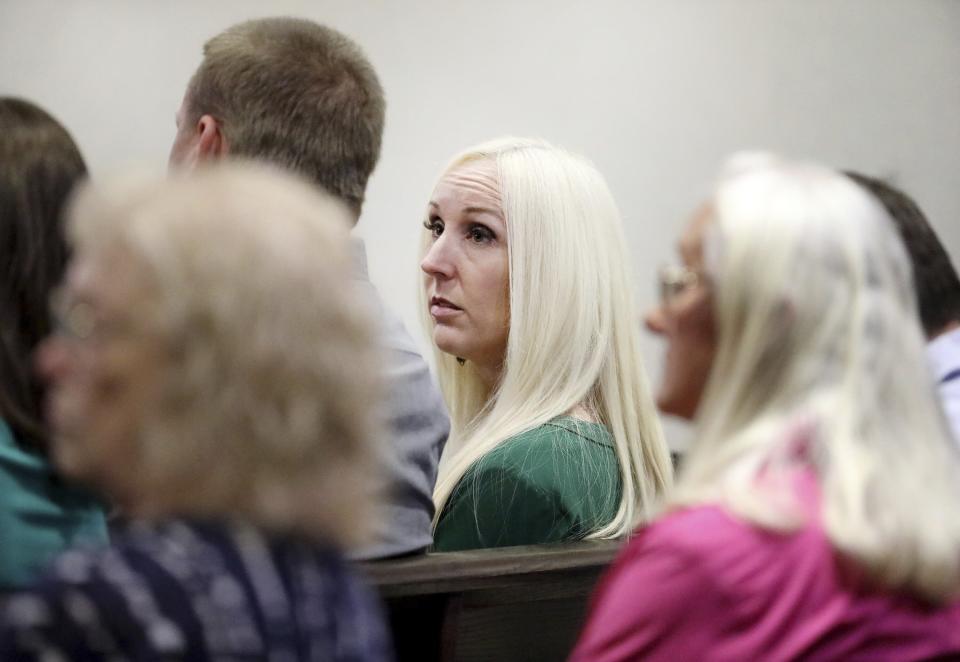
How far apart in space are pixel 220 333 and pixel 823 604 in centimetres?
52

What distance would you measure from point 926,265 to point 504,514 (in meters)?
0.76

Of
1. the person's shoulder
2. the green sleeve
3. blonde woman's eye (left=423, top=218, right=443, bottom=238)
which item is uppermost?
blonde woman's eye (left=423, top=218, right=443, bottom=238)

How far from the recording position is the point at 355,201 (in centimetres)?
187

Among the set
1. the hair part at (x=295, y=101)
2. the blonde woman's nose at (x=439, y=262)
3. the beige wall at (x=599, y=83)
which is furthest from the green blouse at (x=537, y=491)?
the beige wall at (x=599, y=83)

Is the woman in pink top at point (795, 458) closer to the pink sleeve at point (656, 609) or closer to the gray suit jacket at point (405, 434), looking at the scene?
the pink sleeve at point (656, 609)

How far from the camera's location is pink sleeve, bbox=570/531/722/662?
104 cm

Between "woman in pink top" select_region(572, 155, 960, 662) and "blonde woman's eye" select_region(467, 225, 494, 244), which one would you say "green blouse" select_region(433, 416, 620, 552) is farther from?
"woman in pink top" select_region(572, 155, 960, 662)

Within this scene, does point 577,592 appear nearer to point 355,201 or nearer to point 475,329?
point 355,201

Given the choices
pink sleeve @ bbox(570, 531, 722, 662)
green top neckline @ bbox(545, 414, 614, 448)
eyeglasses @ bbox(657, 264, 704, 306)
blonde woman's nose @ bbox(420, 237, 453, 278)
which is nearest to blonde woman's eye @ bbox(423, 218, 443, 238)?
blonde woman's nose @ bbox(420, 237, 453, 278)

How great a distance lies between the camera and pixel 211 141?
186cm

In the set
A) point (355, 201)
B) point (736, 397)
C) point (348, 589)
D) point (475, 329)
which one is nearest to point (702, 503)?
point (736, 397)

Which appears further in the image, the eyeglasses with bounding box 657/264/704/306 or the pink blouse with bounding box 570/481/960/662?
the eyeglasses with bounding box 657/264/704/306

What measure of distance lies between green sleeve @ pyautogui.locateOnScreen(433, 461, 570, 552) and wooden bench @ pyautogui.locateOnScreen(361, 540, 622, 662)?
0.92 feet

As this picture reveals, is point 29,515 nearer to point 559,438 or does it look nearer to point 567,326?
point 559,438
